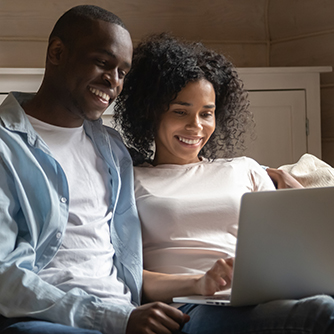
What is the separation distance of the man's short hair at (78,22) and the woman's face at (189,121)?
1.02ft

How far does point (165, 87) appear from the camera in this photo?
5.00 feet

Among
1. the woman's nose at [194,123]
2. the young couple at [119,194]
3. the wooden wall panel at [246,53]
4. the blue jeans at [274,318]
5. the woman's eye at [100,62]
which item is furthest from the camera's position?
the wooden wall panel at [246,53]

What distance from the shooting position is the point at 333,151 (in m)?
3.09

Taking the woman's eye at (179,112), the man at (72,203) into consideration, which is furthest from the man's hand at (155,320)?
the woman's eye at (179,112)

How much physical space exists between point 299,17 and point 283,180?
1780 millimetres

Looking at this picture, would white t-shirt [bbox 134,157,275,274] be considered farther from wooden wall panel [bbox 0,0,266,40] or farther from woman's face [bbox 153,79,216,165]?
wooden wall panel [bbox 0,0,266,40]

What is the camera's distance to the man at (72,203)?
1.07 m

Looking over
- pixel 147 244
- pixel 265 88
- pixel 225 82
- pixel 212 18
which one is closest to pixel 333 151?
pixel 265 88

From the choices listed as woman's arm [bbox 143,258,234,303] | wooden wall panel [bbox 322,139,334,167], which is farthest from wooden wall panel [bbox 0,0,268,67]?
woman's arm [bbox 143,258,234,303]

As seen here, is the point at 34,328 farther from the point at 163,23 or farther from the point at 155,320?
the point at 163,23

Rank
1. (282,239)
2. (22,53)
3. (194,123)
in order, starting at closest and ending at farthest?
(282,239)
(194,123)
(22,53)

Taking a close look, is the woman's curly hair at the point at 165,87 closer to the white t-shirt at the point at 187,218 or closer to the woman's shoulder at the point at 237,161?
the woman's shoulder at the point at 237,161

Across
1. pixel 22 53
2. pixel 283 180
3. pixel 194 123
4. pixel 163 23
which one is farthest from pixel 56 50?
pixel 163 23

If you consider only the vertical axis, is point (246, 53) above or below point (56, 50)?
above
